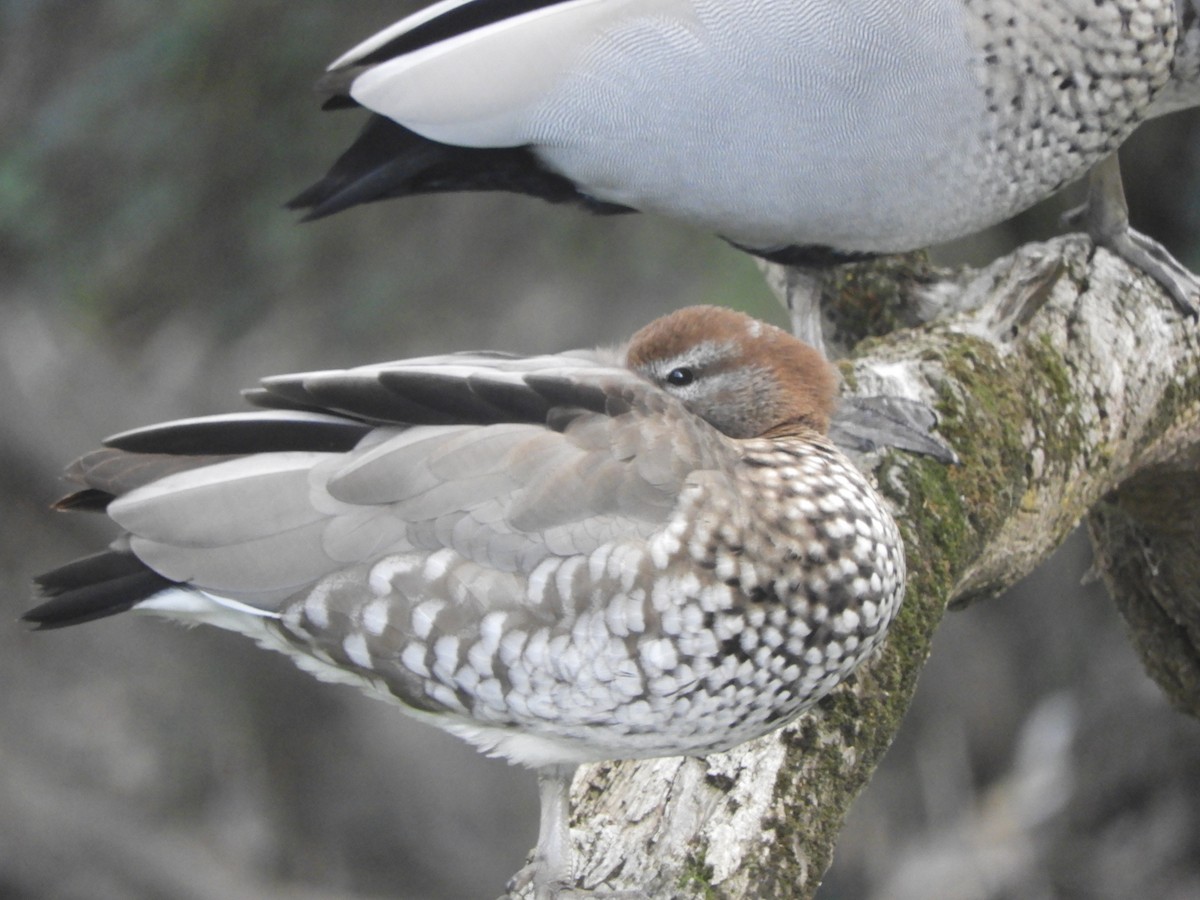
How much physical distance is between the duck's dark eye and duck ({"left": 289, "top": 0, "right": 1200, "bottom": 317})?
654 millimetres

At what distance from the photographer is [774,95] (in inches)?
97.7

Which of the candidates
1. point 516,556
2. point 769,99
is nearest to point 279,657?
point 769,99

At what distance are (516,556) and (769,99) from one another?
1.15m

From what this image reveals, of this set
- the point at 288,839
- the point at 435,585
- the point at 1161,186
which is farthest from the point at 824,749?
the point at 288,839

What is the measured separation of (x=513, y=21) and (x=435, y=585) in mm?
1230

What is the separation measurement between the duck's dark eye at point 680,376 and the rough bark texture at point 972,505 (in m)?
0.44

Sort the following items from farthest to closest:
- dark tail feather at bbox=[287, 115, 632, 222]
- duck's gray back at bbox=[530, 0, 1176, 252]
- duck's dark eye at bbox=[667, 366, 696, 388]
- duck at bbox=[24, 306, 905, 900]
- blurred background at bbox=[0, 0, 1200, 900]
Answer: blurred background at bbox=[0, 0, 1200, 900]
dark tail feather at bbox=[287, 115, 632, 222]
duck's gray back at bbox=[530, 0, 1176, 252]
duck's dark eye at bbox=[667, 366, 696, 388]
duck at bbox=[24, 306, 905, 900]

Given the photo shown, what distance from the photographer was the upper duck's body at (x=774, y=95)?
2469mm

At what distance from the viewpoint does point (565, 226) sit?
4227 mm

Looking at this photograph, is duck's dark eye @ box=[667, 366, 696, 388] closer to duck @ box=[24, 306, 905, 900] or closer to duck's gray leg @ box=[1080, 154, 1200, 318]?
duck @ box=[24, 306, 905, 900]

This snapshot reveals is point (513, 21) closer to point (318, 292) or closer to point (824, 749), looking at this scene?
point (824, 749)

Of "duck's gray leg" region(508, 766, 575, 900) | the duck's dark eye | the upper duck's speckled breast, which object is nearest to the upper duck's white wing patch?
the upper duck's speckled breast

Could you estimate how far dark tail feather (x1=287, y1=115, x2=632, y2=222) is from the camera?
261cm

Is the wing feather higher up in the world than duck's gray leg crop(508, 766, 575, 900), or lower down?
higher up
